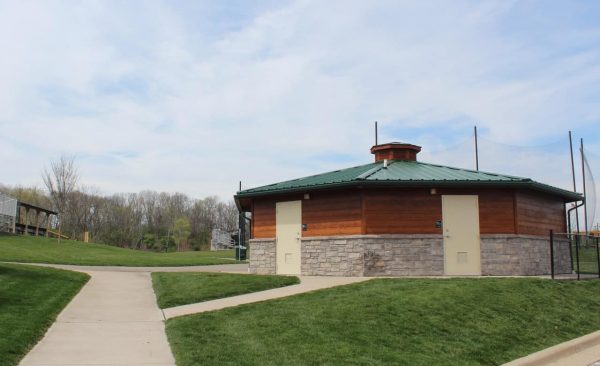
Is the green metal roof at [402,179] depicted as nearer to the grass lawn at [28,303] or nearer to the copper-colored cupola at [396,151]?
the copper-colored cupola at [396,151]

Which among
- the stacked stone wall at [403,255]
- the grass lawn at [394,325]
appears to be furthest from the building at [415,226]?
the grass lawn at [394,325]

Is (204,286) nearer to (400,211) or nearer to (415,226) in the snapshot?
(400,211)

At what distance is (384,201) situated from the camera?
16984mm

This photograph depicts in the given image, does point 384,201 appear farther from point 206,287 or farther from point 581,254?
point 581,254

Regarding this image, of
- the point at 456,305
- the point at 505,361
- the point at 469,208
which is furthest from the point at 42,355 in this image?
the point at 469,208

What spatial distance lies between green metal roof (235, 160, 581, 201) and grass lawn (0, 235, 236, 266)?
8723 mm

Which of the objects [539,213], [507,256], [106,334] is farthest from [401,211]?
[106,334]

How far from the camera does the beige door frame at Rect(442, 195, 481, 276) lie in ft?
55.4

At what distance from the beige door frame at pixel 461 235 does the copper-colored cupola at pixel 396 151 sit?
13.4 feet

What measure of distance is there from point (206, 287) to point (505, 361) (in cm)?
749

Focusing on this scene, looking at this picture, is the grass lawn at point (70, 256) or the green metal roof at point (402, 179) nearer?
the green metal roof at point (402, 179)

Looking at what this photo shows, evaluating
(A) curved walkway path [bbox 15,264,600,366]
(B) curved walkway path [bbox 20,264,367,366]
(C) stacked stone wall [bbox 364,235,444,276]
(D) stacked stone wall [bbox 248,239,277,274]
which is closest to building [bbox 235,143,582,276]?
(C) stacked stone wall [bbox 364,235,444,276]

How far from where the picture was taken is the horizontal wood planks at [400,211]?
16859 mm

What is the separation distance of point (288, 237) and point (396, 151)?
220 inches
